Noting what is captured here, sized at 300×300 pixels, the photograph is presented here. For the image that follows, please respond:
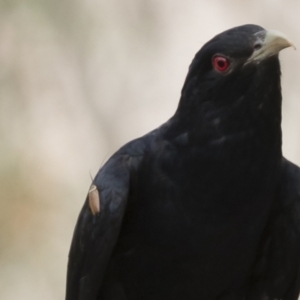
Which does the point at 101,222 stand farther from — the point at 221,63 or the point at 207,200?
the point at 221,63

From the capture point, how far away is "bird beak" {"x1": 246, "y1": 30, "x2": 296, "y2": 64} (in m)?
Result: 1.42

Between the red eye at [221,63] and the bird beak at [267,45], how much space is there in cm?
5

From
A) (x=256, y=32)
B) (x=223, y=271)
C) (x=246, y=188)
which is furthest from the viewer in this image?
(x=223, y=271)

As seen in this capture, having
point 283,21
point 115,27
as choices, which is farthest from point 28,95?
point 283,21

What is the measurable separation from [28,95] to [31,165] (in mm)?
309

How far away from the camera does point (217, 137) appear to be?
4.99 feet

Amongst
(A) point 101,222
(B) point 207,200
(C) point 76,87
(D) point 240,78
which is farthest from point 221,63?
(C) point 76,87

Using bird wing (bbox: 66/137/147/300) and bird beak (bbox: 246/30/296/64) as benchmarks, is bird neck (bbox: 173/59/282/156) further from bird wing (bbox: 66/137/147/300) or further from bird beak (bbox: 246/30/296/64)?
bird wing (bbox: 66/137/147/300)

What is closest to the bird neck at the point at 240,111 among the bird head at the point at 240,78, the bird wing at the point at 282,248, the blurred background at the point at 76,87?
the bird head at the point at 240,78

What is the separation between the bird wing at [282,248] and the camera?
1.72 metres

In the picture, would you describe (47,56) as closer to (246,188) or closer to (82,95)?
(82,95)

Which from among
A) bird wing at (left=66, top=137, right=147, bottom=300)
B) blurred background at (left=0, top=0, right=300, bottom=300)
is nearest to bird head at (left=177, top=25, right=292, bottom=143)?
bird wing at (left=66, top=137, right=147, bottom=300)

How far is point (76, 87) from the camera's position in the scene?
9.02 feet

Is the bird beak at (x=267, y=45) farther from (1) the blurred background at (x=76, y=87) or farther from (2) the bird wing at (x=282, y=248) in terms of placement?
(1) the blurred background at (x=76, y=87)
